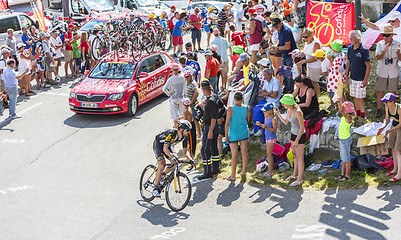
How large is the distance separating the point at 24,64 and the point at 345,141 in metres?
11.8

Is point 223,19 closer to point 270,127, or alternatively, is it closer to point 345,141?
point 270,127

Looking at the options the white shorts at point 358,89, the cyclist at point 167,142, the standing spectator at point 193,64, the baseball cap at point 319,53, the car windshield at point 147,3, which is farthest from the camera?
the car windshield at point 147,3

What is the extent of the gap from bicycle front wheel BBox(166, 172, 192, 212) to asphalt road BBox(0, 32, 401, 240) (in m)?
0.17

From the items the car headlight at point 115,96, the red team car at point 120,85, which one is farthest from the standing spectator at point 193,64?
the car headlight at point 115,96

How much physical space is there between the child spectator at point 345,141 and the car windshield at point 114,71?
306 inches

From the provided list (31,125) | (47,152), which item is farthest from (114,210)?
(31,125)

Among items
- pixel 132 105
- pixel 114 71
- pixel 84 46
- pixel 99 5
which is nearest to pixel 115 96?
pixel 132 105

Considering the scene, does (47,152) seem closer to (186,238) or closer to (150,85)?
(150,85)

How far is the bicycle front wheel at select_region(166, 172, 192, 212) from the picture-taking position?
1013cm

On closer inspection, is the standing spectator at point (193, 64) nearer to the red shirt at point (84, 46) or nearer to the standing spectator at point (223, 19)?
the red shirt at point (84, 46)

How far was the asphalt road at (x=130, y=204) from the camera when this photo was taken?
912cm

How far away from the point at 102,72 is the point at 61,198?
255 inches

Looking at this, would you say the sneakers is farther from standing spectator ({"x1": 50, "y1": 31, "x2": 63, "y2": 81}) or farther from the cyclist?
standing spectator ({"x1": 50, "y1": 31, "x2": 63, "y2": 81})

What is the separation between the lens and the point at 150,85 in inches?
658
